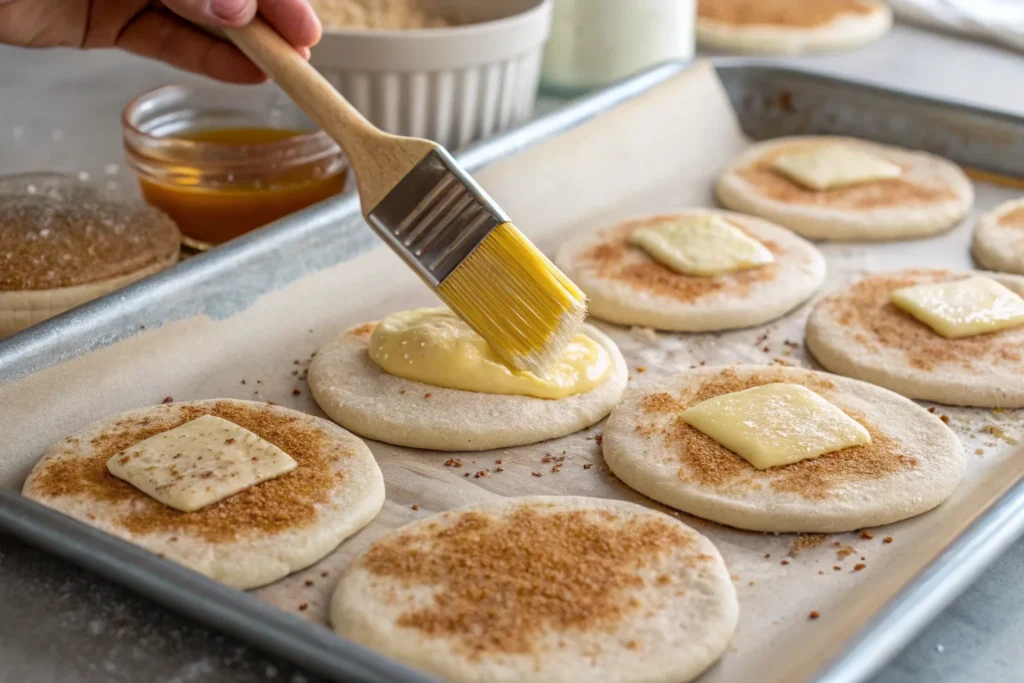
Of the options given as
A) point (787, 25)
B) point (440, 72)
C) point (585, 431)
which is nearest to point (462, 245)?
point (585, 431)

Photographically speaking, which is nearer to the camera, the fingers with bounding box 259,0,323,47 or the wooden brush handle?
the wooden brush handle

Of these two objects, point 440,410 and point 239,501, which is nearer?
point 239,501

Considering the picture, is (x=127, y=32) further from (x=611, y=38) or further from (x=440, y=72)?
(x=611, y=38)

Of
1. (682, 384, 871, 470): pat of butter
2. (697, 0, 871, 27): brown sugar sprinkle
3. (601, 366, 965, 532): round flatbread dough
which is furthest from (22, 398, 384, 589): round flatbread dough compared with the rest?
(697, 0, 871, 27): brown sugar sprinkle

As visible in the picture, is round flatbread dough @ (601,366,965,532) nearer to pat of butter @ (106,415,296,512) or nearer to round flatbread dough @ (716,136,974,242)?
pat of butter @ (106,415,296,512)

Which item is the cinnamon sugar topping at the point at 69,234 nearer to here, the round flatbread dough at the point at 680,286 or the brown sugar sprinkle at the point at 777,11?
the round flatbread dough at the point at 680,286

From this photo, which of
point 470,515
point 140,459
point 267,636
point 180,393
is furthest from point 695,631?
point 180,393
